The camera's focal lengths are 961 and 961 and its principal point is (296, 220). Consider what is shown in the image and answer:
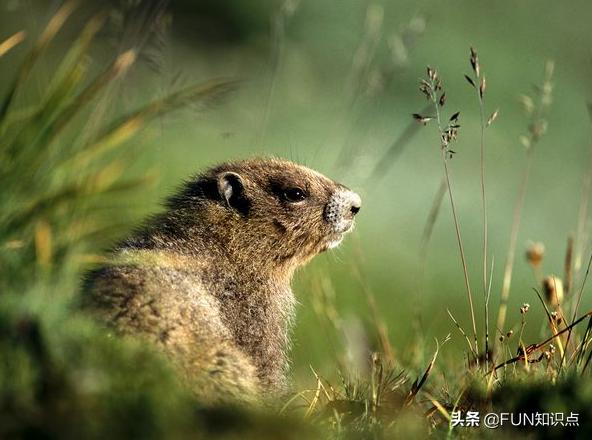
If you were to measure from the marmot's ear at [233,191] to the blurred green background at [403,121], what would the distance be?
3387 mm

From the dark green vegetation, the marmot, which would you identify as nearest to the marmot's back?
the marmot

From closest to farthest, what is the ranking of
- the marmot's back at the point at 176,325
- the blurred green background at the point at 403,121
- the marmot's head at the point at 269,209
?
the marmot's back at the point at 176,325
the marmot's head at the point at 269,209
the blurred green background at the point at 403,121

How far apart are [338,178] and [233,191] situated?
58.5 inches

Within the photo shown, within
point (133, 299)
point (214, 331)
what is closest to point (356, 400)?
point (214, 331)

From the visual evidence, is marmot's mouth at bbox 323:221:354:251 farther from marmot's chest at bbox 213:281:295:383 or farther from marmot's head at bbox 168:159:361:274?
marmot's chest at bbox 213:281:295:383

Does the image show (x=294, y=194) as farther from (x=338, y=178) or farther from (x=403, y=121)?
(x=403, y=121)

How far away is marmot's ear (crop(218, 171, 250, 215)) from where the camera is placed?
5.09 m

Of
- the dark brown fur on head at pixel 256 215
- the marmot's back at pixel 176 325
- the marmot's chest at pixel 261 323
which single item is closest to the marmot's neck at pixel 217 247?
the dark brown fur on head at pixel 256 215

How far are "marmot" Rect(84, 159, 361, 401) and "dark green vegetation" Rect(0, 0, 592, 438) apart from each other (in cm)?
20

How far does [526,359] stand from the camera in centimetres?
411

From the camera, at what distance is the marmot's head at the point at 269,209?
16.4ft

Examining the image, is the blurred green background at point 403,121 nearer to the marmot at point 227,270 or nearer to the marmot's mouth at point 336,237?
the marmot's mouth at point 336,237

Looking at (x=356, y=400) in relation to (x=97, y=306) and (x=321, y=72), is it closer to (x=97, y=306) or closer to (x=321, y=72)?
(x=97, y=306)

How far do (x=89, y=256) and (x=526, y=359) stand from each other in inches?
76.8
